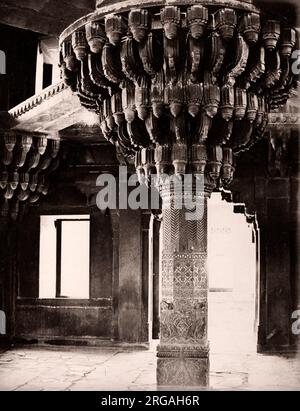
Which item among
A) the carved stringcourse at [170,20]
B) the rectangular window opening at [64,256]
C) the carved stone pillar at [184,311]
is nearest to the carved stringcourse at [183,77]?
the carved stringcourse at [170,20]

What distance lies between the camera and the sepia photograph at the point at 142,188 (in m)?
4.88

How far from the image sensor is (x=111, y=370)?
771 centimetres

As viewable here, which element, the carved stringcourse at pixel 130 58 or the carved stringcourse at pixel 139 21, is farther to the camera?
the carved stringcourse at pixel 130 58

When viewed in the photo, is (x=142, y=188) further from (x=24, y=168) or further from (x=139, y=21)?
(x=139, y=21)

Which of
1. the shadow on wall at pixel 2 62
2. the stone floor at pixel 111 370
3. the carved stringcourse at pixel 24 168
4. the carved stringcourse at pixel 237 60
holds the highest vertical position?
the shadow on wall at pixel 2 62

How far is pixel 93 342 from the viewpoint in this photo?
9.59 meters

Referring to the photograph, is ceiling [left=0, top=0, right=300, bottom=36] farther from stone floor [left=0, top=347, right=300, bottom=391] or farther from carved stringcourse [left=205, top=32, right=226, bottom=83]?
stone floor [left=0, top=347, right=300, bottom=391]

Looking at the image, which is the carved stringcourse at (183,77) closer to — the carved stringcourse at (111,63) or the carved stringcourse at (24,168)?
the carved stringcourse at (111,63)

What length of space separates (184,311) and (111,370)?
2.60 meters

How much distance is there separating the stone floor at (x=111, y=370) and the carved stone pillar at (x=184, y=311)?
1.09 metres

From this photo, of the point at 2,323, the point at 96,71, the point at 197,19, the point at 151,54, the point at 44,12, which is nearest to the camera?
the point at 197,19

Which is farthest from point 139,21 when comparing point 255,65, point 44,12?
point 44,12
